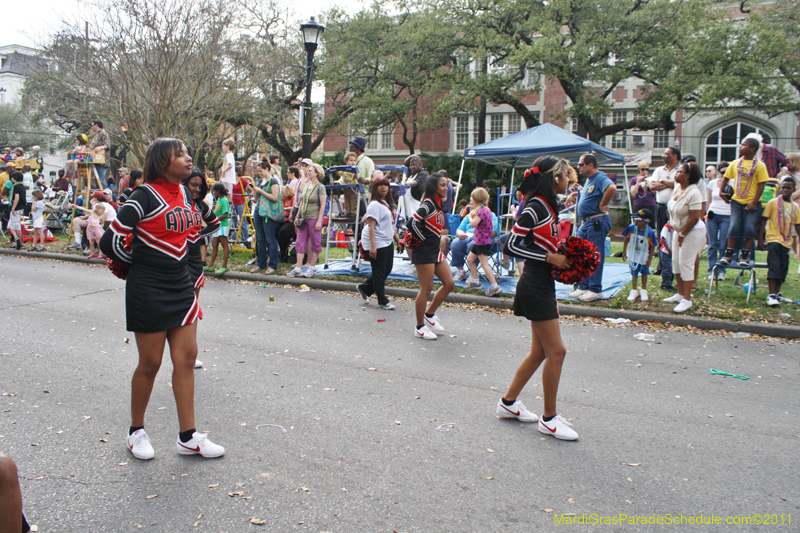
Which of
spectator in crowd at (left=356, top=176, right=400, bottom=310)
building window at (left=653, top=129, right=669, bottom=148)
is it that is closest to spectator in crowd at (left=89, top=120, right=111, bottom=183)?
spectator in crowd at (left=356, top=176, right=400, bottom=310)

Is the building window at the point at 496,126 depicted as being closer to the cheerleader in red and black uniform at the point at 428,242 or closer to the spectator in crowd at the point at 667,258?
the spectator in crowd at the point at 667,258

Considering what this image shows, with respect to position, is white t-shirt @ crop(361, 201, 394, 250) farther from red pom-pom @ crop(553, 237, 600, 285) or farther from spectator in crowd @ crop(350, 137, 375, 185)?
red pom-pom @ crop(553, 237, 600, 285)

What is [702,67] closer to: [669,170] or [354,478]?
[669,170]

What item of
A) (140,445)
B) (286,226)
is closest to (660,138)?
(286,226)

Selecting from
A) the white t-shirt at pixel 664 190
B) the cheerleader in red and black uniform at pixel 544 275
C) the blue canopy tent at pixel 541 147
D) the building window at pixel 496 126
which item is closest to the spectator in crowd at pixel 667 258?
the white t-shirt at pixel 664 190

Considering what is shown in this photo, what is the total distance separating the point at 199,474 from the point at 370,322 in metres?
4.62

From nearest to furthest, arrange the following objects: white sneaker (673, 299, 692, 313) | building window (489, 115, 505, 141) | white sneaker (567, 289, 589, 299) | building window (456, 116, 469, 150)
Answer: white sneaker (673, 299, 692, 313) → white sneaker (567, 289, 589, 299) → building window (489, 115, 505, 141) → building window (456, 116, 469, 150)

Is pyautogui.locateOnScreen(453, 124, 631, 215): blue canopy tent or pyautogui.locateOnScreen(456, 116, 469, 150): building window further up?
pyautogui.locateOnScreen(456, 116, 469, 150): building window

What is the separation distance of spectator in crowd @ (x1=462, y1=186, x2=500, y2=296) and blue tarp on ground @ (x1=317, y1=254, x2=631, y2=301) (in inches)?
11.3

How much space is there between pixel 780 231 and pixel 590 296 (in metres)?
2.78

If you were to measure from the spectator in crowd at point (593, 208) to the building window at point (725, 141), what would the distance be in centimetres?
3521

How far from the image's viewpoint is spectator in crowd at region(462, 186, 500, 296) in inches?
392

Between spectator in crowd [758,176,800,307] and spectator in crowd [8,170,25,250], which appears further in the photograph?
spectator in crowd [8,170,25,250]

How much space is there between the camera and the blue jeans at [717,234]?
10414mm
